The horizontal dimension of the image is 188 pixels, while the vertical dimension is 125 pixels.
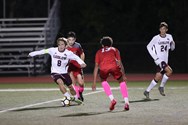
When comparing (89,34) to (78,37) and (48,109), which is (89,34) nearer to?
(78,37)

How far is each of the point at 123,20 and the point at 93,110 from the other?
1869 cm

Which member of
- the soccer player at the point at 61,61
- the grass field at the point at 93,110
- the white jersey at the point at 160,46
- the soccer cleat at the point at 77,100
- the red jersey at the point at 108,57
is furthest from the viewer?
the white jersey at the point at 160,46

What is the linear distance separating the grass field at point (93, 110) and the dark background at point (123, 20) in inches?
475

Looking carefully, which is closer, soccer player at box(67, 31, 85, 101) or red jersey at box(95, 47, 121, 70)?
red jersey at box(95, 47, 121, 70)

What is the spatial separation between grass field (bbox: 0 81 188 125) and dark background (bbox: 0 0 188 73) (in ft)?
39.6

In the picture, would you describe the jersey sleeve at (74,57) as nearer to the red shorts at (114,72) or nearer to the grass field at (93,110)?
the red shorts at (114,72)

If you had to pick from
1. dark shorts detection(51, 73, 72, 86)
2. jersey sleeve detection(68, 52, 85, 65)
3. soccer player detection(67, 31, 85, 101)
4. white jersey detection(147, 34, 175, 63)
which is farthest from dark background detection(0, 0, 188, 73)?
jersey sleeve detection(68, 52, 85, 65)

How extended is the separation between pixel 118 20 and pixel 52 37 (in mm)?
4132

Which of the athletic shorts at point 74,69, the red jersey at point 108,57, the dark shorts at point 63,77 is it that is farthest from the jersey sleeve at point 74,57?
the athletic shorts at point 74,69

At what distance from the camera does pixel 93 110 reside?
11.4m

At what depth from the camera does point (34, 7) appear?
3052cm

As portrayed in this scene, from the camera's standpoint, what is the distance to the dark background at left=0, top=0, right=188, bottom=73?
27594 mm

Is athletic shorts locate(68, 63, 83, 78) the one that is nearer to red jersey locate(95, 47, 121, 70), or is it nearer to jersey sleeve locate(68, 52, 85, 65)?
jersey sleeve locate(68, 52, 85, 65)

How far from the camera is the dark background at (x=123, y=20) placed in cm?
2759
